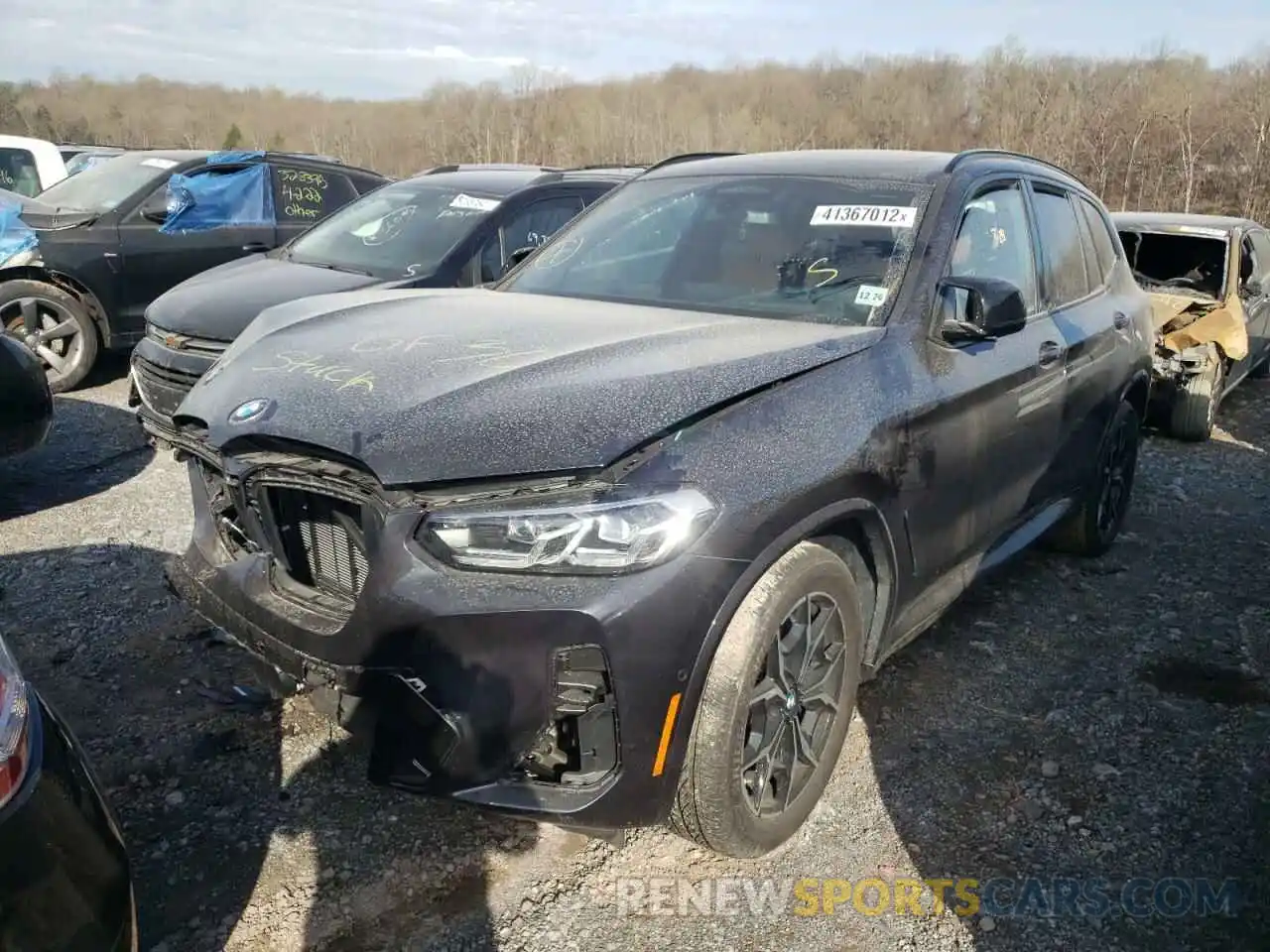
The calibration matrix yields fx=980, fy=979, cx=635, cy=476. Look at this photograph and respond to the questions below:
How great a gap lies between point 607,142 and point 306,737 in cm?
4546

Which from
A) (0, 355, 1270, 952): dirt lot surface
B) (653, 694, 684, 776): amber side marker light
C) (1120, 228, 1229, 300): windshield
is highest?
(1120, 228, 1229, 300): windshield

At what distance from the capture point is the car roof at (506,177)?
6.65m

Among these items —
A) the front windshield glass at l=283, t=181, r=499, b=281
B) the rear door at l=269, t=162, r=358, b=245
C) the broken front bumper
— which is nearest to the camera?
the broken front bumper

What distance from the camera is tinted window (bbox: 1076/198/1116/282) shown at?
14.9 feet

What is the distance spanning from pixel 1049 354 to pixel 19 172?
1079cm

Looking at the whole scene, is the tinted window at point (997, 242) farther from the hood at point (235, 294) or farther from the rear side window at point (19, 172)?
the rear side window at point (19, 172)

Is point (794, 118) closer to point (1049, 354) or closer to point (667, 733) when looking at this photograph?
point (1049, 354)

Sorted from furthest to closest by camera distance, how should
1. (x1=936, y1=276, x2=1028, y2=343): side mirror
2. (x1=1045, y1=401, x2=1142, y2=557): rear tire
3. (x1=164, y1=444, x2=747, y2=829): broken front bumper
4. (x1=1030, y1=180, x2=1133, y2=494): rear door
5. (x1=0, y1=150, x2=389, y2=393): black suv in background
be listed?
(x1=0, y1=150, x2=389, y2=393): black suv in background → (x1=1045, y1=401, x2=1142, y2=557): rear tire → (x1=1030, y1=180, x2=1133, y2=494): rear door → (x1=936, y1=276, x2=1028, y2=343): side mirror → (x1=164, y1=444, x2=747, y2=829): broken front bumper

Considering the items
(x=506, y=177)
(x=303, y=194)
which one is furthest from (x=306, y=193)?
(x=506, y=177)

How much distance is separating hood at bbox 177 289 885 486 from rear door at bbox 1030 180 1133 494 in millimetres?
1483

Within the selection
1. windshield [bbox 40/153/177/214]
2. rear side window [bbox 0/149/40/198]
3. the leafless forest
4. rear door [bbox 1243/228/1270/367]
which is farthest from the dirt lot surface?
the leafless forest

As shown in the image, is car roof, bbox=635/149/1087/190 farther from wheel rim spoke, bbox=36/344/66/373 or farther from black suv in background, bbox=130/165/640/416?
wheel rim spoke, bbox=36/344/66/373

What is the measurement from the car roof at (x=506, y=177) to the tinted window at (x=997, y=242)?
10.7 ft

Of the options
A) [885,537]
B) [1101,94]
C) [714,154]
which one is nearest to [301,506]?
[885,537]
